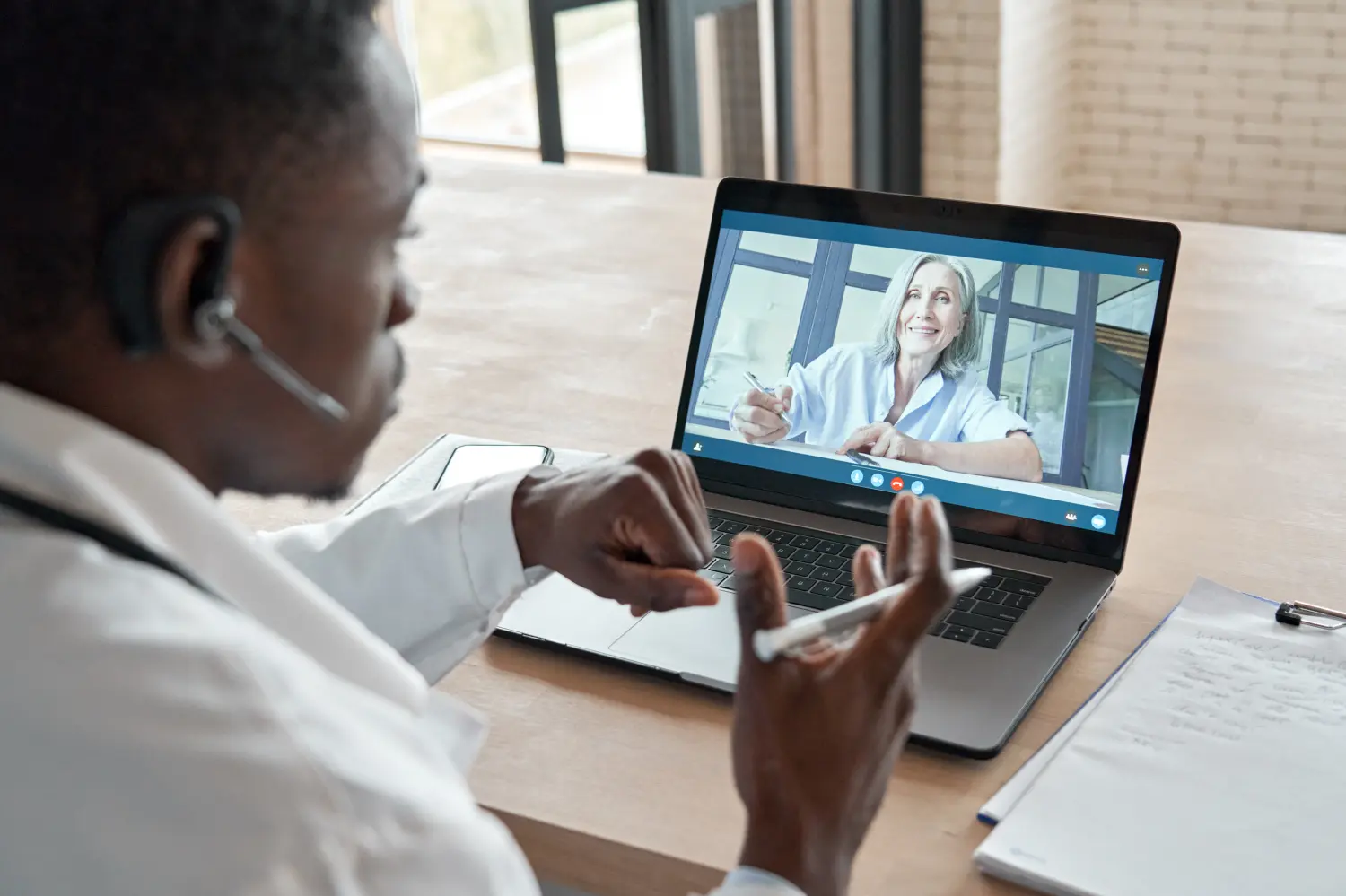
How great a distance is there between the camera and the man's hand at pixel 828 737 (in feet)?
2.35

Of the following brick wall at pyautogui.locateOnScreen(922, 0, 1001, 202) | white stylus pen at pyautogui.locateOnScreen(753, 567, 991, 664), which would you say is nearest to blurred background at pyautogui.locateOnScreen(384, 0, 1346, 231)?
brick wall at pyautogui.locateOnScreen(922, 0, 1001, 202)

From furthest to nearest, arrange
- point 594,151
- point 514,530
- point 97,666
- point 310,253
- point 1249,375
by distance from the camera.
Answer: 1. point 594,151
2. point 1249,375
3. point 514,530
4. point 310,253
5. point 97,666

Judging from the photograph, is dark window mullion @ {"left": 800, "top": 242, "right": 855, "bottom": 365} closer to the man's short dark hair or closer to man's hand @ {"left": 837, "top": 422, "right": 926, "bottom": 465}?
man's hand @ {"left": 837, "top": 422, "right": 926, "bottom": 465}

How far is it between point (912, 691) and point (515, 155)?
169 inches

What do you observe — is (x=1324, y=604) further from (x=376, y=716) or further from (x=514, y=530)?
(x=376, y=716)

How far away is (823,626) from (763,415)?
1.44 ft

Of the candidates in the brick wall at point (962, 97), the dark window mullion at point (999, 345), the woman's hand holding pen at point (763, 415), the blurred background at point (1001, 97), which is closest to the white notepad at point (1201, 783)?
Answer: the dark window mullion at point (999, 345)

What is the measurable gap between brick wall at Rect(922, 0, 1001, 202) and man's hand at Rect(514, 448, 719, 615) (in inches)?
116

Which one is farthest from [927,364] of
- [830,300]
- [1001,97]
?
[1001,97]

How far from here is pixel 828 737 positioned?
724 millimetres

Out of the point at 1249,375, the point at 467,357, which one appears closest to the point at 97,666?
the point at 467,357

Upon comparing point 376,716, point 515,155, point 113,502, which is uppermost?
point 113,502

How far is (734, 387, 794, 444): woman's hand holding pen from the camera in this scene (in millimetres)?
1166

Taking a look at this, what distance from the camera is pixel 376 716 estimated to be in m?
0.64
